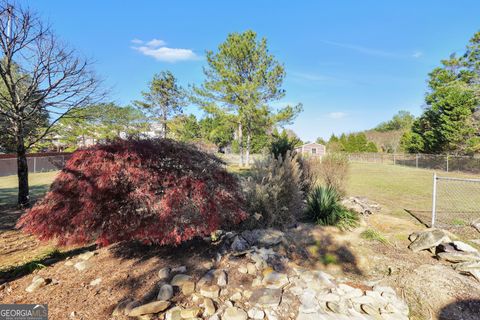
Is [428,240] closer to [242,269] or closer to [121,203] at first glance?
[242,269]

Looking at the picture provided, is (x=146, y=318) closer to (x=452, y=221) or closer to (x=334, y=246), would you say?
(x=334, y=246)

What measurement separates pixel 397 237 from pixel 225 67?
16536mm

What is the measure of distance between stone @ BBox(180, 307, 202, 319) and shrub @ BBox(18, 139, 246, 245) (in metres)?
0.61

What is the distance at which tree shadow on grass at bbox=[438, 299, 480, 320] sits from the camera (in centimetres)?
215

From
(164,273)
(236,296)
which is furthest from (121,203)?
(236,296)

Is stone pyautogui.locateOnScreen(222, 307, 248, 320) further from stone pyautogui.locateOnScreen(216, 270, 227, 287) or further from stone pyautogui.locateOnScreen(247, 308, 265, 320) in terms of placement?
stone pyautogui.locateOnScreen(216, 270, 227, 287)

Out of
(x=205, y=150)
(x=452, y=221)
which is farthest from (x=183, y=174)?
(x=452, y=221)

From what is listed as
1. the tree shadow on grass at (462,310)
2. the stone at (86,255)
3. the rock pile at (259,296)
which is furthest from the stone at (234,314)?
the stone at (86,255)

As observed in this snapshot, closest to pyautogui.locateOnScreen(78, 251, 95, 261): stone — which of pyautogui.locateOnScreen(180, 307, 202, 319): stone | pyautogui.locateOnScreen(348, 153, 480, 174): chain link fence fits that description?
pyautogui.locateOnScreen(180, 307, 202, 319): stone

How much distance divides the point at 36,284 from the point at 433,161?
2408 centimetres

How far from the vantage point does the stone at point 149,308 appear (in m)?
2.04

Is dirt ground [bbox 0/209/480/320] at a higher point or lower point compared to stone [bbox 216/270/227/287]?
lower

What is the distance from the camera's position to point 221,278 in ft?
8.28

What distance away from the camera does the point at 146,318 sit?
2.03 m
